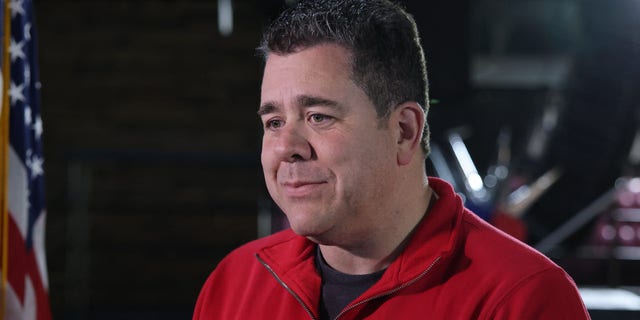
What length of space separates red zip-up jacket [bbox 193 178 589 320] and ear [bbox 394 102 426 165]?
3.8 inches

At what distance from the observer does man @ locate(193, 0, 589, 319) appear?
0.97m

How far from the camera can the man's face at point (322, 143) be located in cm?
97

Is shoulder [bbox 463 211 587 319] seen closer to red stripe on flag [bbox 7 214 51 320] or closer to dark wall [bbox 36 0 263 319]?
red stripe on flag [bbox 7 214 51 320]

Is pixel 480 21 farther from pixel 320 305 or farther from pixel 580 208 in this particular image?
pixel 320 305

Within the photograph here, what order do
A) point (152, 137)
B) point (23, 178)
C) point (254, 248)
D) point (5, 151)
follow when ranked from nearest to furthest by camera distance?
point (254, 248) < point (5, 151) < point (23, 178) < point (152, 137)

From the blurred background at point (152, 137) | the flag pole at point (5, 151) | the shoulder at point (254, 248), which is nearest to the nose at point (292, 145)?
the shoulder at point (254, 248)

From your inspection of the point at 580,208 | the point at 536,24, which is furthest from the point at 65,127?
the point at 536,24

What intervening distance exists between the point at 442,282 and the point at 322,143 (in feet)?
0.77

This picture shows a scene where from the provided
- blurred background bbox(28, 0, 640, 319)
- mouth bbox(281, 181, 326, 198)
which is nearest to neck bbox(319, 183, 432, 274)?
mouth bbox(281, 181, 326, 198)

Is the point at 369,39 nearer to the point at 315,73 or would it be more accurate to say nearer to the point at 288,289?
the point at 315,73

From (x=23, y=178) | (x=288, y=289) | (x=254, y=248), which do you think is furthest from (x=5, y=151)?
(x=288, y=289)

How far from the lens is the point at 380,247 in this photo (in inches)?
41.1

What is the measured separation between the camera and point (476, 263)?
3.31 ft

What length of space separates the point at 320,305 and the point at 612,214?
277 centimetres
